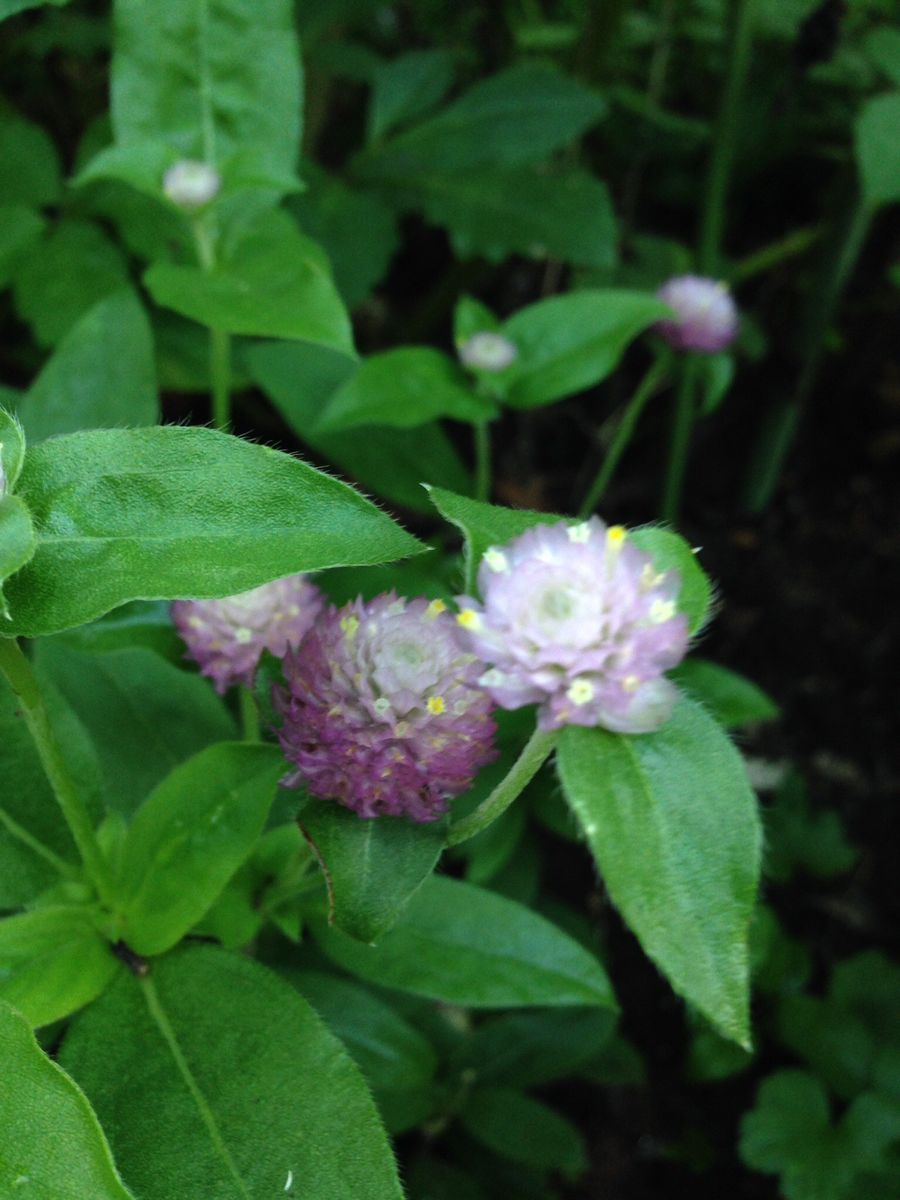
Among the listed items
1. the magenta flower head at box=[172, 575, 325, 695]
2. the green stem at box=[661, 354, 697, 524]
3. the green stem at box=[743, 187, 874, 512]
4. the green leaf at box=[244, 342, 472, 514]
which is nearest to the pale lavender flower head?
the green leaf at box=[244, 342, 472, 514]

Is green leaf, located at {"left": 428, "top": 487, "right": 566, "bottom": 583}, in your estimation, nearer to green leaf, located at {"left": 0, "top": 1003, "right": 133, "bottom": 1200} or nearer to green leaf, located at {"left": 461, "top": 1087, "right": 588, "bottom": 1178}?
green leaf, located at {"left": 0, "top": 1003, "right": 133, "bottom": 1200}

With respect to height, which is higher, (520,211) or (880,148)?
(880,148)

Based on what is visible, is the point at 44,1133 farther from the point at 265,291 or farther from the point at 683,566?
the point at 265,291

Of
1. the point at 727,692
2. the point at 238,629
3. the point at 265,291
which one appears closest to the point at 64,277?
the point at 265,291

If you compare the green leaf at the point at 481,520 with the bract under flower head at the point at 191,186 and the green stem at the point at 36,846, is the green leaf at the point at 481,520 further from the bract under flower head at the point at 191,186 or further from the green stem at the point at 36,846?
the bract under flower head at the point at 191,186

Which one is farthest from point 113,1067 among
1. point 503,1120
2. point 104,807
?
point 503,1120
